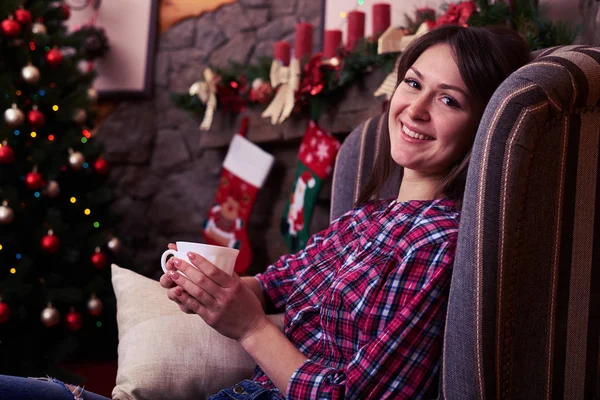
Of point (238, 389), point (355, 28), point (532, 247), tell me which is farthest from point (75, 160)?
point (532, 247)

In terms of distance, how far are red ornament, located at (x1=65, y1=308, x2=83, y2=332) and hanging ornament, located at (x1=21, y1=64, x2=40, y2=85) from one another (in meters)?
1.02

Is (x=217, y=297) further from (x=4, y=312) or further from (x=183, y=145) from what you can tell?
(x=183, y=145)

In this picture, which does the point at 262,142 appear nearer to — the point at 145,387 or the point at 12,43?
the point at 12,43

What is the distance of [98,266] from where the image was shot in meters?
3.16

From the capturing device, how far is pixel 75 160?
3.08 meters

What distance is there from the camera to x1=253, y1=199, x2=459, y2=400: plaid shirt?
1118 mm

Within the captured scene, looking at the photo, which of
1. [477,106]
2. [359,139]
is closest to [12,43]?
[359,139]

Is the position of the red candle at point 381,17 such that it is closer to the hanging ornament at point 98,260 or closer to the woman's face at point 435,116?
the woman's face at point 435,116

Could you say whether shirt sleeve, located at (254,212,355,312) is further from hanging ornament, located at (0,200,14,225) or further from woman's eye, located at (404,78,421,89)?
hanging ornament, located at (0,200,14,225)

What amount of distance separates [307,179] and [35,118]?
1217mm

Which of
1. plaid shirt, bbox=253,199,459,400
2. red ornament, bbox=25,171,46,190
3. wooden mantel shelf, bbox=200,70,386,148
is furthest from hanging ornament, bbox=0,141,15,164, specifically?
plaid shirt, bbox=253,199,459,400

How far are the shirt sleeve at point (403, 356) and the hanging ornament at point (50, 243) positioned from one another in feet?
6.86

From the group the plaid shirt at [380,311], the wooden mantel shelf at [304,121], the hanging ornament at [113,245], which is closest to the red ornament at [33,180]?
the hanging ornament at [113,245]

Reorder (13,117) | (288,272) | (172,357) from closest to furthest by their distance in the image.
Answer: (172,357) → (288,272) → (13,117)
